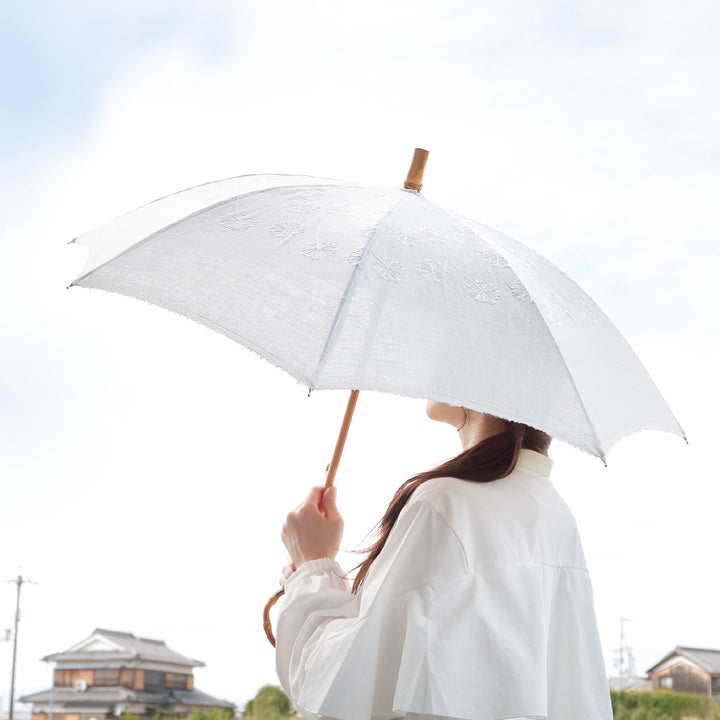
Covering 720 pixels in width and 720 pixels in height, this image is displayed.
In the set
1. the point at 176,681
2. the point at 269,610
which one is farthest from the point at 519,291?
the point at 176,681

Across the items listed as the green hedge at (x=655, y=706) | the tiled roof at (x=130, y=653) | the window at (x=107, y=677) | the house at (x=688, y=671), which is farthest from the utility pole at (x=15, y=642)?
the house at (x=688, y=671)

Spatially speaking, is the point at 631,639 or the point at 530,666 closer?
the point at 530,666

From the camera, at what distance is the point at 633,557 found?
61.8 feet

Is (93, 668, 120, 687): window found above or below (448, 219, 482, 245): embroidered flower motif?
above

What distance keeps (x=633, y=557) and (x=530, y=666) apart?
1883 centimetres

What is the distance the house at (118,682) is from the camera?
16719 millimetres

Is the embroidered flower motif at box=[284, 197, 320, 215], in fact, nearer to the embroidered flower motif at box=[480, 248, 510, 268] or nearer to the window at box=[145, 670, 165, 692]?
the embroidered flower motif at box=[480, 248, 510, 268]

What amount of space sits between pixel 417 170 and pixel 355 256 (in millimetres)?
355

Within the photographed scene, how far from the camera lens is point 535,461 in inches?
51.9

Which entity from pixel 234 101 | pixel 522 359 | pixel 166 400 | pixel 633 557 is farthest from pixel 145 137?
pixel 522 359

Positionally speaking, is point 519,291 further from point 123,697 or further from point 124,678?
point 124,678

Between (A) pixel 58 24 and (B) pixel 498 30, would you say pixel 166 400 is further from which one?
(B) pixel 498 30

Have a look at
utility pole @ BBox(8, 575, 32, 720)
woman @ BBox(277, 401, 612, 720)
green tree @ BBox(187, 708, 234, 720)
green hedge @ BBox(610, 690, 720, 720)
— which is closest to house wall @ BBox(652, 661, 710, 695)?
green hedge @ BBox(610, 690, 720, 720)

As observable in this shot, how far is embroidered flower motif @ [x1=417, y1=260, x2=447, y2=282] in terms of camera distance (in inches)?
49.1
